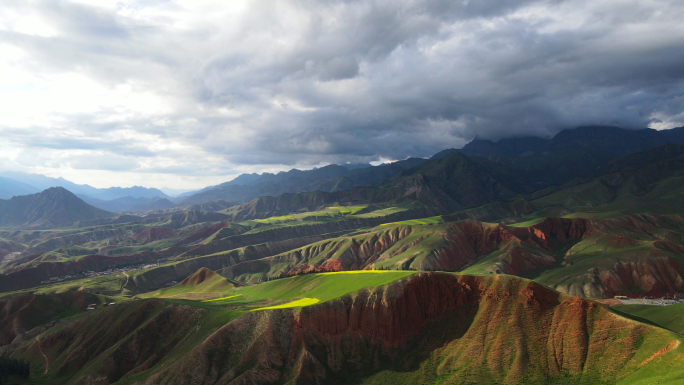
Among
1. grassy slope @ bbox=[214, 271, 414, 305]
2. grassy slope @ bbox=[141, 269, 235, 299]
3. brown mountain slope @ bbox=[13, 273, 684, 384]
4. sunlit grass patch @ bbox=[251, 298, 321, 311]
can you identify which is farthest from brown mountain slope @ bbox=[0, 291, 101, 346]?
sunlit grass patch @ bbox=[251, 298, 321, 311]

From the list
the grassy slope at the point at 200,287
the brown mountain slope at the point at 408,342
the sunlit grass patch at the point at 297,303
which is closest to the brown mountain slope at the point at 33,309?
the grassy slope at the point at 200,287

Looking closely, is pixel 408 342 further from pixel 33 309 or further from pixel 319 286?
pixel 33 309

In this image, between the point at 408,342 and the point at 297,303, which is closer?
the point at 408,342

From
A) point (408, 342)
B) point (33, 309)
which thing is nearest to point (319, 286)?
point (408, 342)

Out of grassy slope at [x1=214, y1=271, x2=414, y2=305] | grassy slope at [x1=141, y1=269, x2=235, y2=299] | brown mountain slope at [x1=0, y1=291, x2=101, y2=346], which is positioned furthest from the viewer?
grassy slope at [x1=141, y1=269, x2=235, y2=299]

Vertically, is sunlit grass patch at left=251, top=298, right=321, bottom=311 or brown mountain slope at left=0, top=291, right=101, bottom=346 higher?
sunlit grass patch at left=251, top=298, right=321, bottom=311

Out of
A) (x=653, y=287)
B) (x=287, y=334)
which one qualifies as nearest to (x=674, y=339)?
(x=287, y=334)

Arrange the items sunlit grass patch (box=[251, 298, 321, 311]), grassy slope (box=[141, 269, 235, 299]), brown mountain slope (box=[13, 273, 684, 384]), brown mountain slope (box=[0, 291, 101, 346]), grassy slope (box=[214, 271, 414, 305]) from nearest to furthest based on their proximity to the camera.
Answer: brown mountain slope (box=[13, 273, 684, 384]) → grassy slope (box=[214, 271, 414, 305]) → sunlit grass patch (box=[251, 298, 321, 311]) → brown mountain slope (box=[0, 291, 101, 346]) → grassy slope (box=[141, 269, 235, 299])

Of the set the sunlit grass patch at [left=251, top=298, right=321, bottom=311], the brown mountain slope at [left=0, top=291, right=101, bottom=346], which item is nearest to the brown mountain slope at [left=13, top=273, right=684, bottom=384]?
the sunlit grass patch at [left=251, top=298, right=321, bottom=311]

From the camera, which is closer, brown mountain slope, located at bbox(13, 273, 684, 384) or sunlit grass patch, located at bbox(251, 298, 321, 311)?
brown mountain slope, located at bbox(13, 273, 684, 384)

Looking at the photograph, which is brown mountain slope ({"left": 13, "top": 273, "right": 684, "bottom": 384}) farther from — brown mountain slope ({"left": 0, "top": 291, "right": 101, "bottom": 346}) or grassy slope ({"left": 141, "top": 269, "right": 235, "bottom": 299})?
grassy slope ({"left": 141, "top": 269, "right": 235, "bottom": 299})
